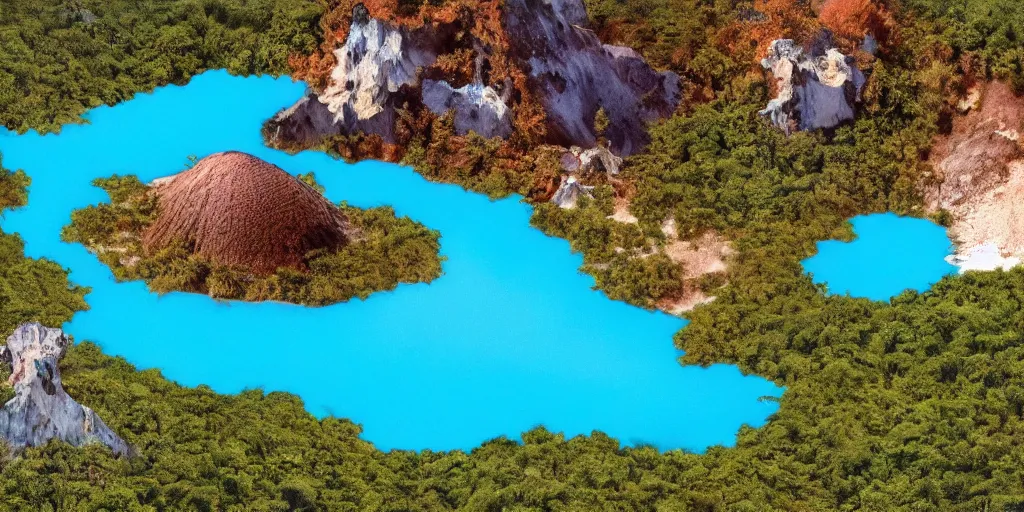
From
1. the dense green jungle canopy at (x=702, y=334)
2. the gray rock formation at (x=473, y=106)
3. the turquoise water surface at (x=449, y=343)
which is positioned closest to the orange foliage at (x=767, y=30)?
the dense green jungle canopy at (x=702, y=334)

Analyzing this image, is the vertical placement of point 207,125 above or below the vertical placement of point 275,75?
below

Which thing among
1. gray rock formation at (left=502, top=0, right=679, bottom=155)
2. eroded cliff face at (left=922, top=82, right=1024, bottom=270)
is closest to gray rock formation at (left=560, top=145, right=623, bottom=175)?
gray rock formation at (left=502, top=0, right=679, bottom=155)

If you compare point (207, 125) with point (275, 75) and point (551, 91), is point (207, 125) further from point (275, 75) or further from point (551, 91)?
point (551, 91)

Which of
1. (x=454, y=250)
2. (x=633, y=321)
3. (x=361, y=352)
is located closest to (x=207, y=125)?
(x=454, y=250)

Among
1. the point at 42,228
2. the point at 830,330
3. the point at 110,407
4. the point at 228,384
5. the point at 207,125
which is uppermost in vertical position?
the point at 207,125

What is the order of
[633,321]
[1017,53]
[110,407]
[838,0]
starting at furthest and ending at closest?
[838,0], [1017,53], [633,321], [110,407]

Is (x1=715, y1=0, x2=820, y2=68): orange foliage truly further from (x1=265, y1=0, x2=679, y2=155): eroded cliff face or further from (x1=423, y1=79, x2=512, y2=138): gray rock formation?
(x1=423, y1=79, x2=512, y2=138): gray rock formation

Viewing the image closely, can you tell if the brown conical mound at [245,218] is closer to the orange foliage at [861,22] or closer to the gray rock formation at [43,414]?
the gray rock formation at [43,414]

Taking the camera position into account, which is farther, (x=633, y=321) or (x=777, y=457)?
(x=633, y=321)
